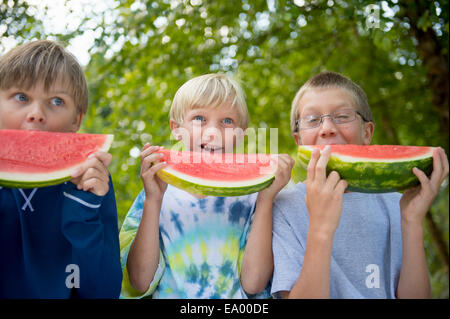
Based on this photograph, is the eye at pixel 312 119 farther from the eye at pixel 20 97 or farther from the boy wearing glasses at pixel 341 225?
the eye at pixel 20 97

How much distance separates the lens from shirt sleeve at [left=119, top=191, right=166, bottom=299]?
83.9 inches

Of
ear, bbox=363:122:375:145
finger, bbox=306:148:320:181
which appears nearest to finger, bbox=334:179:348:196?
finger, bbox=306:148:320:181

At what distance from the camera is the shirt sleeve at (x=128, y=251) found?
2.13 meters

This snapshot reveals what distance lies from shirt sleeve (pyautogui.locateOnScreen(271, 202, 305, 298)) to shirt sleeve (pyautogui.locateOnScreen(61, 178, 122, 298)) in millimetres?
771

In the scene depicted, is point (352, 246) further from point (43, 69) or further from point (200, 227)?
point (43, 69)

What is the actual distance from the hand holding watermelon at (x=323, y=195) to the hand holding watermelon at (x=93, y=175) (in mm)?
950

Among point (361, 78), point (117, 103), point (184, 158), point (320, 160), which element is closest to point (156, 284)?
point (184, 158)

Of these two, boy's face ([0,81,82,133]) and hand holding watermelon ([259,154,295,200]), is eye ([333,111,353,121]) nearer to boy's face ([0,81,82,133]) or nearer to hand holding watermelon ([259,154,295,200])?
hand holding watermelon ([259,154,295,200])

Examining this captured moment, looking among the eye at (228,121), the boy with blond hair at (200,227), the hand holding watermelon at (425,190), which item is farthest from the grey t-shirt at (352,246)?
the eye at (228,121)

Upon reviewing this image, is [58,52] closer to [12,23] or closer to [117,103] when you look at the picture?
[12,23]

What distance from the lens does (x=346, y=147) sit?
207 centimetres

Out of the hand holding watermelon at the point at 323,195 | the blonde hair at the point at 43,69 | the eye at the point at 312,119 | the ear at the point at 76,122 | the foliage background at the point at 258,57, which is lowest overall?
the hand holding watermelon at the point at 323,195

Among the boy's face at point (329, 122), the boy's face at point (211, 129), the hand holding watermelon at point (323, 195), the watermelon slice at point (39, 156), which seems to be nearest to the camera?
the watermelon slice at point (39, 156)
